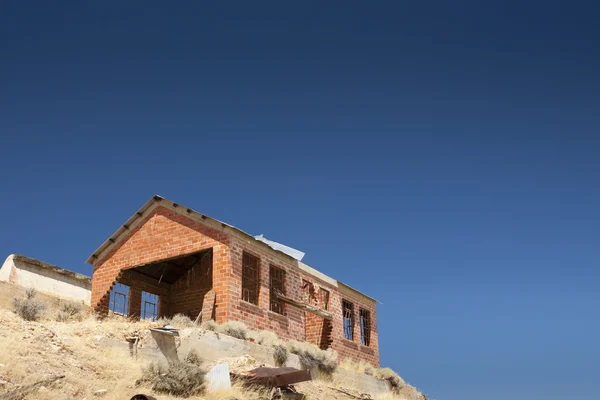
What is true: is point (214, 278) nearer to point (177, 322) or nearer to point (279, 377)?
point (177, 322)

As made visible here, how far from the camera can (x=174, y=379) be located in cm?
1564

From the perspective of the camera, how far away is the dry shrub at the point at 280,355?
865 inches

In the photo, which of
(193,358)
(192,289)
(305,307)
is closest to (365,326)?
(305,307)

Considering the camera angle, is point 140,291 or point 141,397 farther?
point 140,291

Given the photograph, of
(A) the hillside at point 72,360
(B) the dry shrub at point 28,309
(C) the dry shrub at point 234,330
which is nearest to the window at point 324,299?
(C) the dry shrub at point 234,330

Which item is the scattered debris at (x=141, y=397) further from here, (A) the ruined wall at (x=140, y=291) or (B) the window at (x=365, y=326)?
(B) the window at (x=365, y=326)

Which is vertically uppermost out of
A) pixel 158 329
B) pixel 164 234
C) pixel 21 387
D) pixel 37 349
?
pixel 164 234

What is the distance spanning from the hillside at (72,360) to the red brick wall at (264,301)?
4051mm

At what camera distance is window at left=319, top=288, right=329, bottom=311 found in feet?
94.9

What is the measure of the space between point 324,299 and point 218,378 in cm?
1260

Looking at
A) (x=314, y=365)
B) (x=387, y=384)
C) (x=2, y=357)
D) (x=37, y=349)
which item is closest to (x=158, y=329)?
(x=37, y=349)

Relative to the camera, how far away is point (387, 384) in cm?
2842

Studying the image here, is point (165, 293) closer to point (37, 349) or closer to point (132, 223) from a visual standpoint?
point (132, 223)

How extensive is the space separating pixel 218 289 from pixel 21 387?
11006 mm
